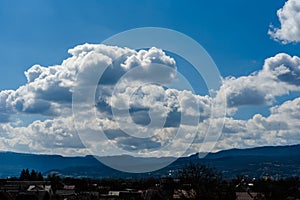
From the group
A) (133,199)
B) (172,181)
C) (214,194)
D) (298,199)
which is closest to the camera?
(214,194)

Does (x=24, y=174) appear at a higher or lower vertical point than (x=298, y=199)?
higher

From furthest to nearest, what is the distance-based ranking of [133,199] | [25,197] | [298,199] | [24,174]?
[24,174], [133,199], [298,199], [25,197]

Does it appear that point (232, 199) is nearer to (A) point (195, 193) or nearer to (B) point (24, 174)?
(A) point (195, 193)

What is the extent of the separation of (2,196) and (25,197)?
2965 mm

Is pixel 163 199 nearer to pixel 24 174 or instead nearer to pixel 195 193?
pixel 195 193

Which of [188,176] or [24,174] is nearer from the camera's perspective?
[188,176]

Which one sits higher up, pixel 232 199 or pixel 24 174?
pixel 24 174

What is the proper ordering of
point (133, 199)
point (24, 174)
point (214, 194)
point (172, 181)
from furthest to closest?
point (24, 174), point (172, 181), point (133, 199), point (214, 194)

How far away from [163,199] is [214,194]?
29994mm

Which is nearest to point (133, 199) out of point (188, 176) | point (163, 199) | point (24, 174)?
point (163, 199)

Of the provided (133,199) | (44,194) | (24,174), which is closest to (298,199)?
(133,199)

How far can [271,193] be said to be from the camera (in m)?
83.4

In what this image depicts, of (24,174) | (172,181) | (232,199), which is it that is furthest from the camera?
(24,174)

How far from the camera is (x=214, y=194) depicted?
52094mm
